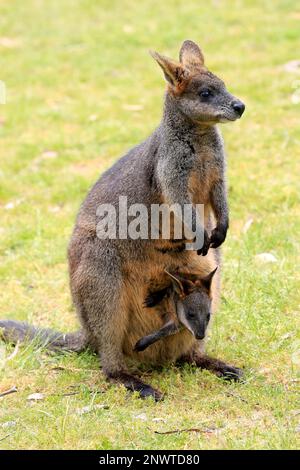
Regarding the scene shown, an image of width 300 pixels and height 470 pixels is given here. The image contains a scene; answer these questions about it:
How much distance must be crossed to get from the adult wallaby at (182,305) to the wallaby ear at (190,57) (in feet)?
3.42

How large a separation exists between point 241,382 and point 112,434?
86cm

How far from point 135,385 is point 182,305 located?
0.47m

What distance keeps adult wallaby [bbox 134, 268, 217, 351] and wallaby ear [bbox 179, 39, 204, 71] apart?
1.04 m

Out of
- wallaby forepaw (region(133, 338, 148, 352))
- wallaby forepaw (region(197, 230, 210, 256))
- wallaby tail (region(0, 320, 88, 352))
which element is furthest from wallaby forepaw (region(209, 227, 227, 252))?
wallaby tail (region(0, 320, 88, 352))

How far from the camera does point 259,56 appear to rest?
960 centimetres

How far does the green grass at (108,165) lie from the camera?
3.99 meters

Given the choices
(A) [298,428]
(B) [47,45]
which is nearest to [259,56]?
(B) [47,45]

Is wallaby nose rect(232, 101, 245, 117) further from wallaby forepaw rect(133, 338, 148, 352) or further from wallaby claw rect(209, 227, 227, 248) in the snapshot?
wallaby forepaw rect(133, 338, 148, 352)

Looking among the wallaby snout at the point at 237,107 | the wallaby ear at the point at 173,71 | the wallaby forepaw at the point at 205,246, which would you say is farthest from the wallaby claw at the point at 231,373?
the wallaby ear at the point at 173,71

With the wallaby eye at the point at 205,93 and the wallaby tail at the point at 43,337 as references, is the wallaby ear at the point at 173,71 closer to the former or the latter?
the wallaby eye at the point at 205,93

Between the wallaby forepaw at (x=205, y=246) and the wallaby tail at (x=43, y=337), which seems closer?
the wallaby forepaw at (x=205, y=246)

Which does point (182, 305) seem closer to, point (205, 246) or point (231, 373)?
point (205, 246)

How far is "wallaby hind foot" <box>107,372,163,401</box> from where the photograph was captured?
14.2 ft
